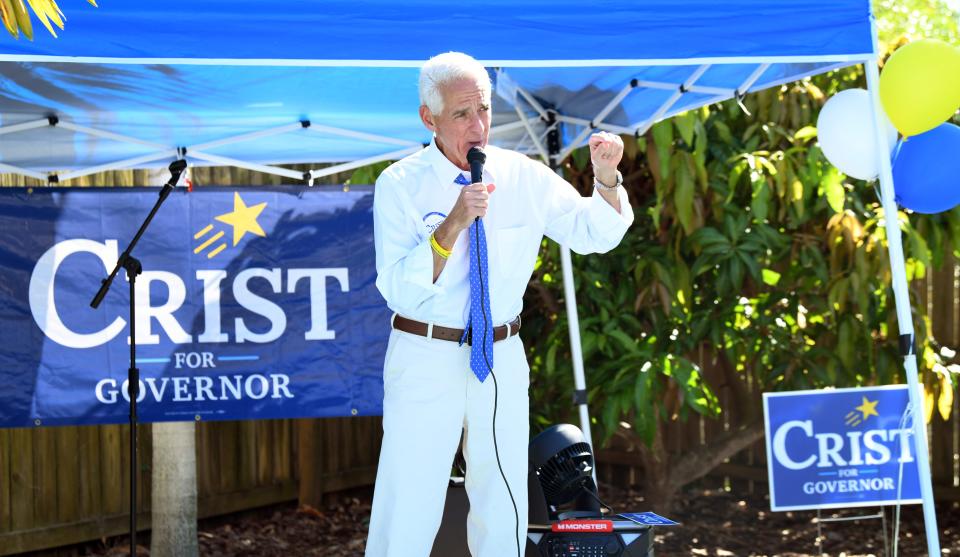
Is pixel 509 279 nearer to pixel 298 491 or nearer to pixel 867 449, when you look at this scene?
pixel 867 449

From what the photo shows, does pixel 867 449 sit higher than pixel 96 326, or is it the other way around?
pixel 96 326

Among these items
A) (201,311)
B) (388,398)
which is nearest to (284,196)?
(201,311)

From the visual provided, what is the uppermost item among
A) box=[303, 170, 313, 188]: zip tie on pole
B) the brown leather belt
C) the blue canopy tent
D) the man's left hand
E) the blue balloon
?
the blue canopy tent

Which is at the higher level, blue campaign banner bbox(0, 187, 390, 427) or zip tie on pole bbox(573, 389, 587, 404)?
blue campaign banner bbox(0, 187, 390, 427)

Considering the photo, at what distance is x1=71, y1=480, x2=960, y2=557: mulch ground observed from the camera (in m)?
5.24

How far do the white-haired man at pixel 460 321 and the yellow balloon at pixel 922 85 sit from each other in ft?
4.62

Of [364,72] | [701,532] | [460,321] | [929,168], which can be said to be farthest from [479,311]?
[701,532]

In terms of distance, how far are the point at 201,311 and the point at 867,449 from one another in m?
2.58

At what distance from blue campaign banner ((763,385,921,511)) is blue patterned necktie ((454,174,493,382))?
1.66 metres

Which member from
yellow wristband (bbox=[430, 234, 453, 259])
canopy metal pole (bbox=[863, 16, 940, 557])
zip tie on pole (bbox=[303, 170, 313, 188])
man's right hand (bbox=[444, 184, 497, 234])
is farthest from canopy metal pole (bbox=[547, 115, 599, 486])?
man's right hand (bbox=[444, 184, 497, 234])

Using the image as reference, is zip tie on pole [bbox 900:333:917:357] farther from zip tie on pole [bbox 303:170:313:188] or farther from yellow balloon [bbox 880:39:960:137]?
zip tie on pole [bbox 303:170:313:188]

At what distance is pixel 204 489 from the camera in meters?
5.61

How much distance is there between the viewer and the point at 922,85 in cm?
358

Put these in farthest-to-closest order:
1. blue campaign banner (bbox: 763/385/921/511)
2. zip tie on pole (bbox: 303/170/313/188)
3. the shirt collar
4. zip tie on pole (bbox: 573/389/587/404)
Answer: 1. zip tie on pole (bbox: 303/170/313/188)
2. zip tie on pole (bbox: 573/389/587/404)
3. blue campaign banner (bbox: 763/385/921/511)
4. the shirt collar
